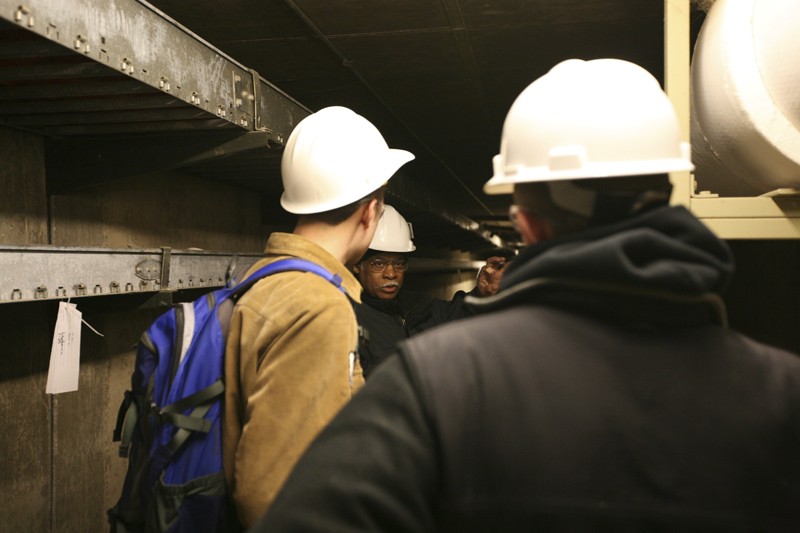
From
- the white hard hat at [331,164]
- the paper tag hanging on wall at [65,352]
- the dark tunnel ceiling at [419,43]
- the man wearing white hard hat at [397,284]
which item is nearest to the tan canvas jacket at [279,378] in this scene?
A: the white hard hat at [331,164]

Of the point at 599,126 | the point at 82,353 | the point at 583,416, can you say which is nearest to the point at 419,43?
the point at 82,353

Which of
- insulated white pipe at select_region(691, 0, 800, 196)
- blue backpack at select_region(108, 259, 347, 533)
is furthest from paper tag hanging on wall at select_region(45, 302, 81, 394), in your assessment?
insulated white pipe at select_region(691, 0, 800, 196)

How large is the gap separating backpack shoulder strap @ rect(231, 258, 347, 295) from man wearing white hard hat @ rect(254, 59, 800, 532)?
0.80m

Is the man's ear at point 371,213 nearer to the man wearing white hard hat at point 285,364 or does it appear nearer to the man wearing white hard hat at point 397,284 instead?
the man wearing white hard hat at point 285,364

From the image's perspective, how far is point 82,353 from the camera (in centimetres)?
275

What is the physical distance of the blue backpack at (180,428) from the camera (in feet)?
4.89

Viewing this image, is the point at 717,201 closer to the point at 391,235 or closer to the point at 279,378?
the point at 279,378

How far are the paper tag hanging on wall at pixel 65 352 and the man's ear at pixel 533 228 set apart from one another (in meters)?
1.48

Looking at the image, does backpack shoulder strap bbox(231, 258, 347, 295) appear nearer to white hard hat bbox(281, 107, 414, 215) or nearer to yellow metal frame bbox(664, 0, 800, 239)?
white hard hat bbox(281, 107, 414, 215)

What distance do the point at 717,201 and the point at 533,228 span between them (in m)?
0.93

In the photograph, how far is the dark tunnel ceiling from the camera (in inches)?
112

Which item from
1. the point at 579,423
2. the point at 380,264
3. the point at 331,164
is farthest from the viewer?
the point at 380,264

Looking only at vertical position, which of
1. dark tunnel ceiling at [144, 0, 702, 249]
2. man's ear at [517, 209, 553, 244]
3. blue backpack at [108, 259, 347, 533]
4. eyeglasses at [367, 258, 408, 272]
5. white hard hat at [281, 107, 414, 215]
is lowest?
blue backpack at [108, 259, 347, 533]

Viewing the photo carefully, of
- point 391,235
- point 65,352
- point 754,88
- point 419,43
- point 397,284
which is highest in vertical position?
point 419,43
